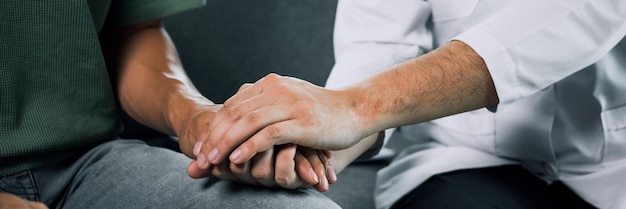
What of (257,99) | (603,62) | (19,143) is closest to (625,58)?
(603,62)

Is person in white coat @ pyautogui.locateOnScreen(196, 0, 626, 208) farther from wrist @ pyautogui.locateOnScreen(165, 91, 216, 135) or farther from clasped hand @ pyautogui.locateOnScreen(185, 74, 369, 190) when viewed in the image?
wrist @ pyautogui.locateOnScreen(165, 91, 216, 135)

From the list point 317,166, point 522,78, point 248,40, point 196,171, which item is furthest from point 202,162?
point 248,40

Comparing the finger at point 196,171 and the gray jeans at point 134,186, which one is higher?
the finger at point 196,171

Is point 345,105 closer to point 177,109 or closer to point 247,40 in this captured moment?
point 177,109

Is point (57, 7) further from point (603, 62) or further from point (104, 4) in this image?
point (603, 62)

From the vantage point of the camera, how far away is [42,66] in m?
1.05

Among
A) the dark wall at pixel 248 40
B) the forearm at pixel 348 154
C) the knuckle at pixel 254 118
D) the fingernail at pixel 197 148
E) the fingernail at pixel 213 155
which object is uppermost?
the knuckle at pixel 254 118

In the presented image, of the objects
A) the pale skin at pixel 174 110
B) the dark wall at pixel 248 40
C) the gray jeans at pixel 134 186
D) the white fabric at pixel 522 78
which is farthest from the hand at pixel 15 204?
the dark wall at pixel 248 40

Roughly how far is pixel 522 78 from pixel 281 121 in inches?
12.1

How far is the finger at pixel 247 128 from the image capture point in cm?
87

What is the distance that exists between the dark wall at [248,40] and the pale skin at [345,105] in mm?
633

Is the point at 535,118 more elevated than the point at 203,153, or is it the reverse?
the point at 203,153

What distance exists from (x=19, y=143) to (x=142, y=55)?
0.23 metres

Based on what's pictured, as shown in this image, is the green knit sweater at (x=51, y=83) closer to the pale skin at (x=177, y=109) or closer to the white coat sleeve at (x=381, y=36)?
the pale skin at (x=177, y=109)
